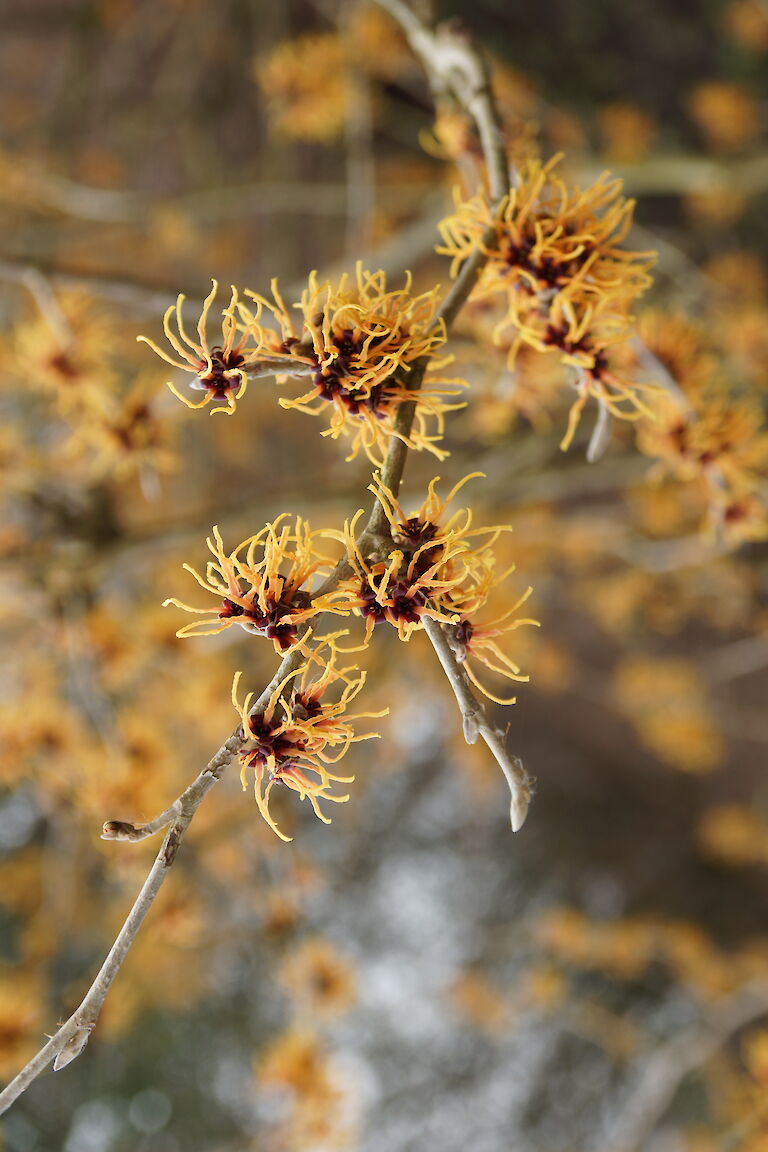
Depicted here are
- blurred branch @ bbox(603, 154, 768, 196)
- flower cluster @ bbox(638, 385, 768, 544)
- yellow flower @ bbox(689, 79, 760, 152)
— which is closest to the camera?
flower cluster @ bbox(638, 385, 768, 544)

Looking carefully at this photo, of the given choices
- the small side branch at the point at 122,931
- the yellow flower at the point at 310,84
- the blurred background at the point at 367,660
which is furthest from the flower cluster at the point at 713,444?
the yellow flower at the point at 310,84

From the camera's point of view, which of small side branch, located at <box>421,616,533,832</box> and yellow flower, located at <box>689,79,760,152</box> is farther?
yellow flower, located at <box>689,79,760,152</box>

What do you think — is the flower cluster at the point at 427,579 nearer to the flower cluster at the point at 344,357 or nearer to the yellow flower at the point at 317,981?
the flower cluster at the point at 344,357

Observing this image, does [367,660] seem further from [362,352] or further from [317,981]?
[362,352]

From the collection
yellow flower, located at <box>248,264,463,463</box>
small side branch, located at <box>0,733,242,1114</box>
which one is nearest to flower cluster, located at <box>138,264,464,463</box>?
yellow flower, located at <box>248,264,463,463</box>

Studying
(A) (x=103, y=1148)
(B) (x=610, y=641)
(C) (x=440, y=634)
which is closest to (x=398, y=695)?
(B) (x=610, y=641)

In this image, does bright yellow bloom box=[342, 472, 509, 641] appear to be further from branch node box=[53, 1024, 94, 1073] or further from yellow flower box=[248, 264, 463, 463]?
branch node box=[53, 1024, 94, 1073]

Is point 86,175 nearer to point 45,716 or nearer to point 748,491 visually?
point 45,716
